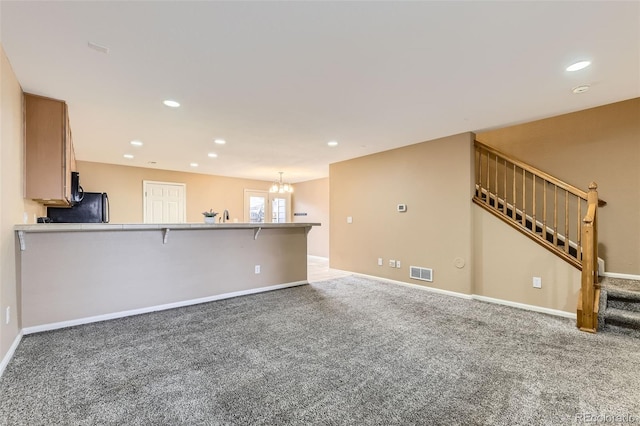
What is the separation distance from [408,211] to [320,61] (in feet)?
11.2

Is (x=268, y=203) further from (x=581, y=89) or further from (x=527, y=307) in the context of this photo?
(x=581, y=89)

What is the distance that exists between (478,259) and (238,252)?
3.67m

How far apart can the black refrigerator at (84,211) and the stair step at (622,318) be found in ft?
24.0

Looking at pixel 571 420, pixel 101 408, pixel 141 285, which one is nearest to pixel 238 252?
pixel 141 285

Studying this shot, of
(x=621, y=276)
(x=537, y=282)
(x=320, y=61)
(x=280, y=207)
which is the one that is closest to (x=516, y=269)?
(x=537, y=282)

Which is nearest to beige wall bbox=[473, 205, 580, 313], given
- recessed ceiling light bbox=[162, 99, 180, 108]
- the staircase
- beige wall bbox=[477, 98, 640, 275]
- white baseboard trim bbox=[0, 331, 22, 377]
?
the staircase

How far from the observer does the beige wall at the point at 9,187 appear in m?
2.32

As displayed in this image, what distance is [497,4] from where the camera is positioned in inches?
70.8

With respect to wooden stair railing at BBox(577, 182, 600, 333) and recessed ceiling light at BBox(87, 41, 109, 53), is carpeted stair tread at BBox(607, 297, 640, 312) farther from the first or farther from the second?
recessed ceiling light at BBox(87, 41, 109, 53)

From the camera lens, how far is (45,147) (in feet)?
10.2

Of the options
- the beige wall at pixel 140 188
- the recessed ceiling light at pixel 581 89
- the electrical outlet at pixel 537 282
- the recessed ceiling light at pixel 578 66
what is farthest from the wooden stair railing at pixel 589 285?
the beige wall at pixel 140 188

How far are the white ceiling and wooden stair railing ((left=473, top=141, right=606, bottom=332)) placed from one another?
84 cm

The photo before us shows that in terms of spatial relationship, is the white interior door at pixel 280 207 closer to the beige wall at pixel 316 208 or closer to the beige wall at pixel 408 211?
the beige wall at pixel 316 208

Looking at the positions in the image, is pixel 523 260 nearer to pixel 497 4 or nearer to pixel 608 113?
pixel 608 113
